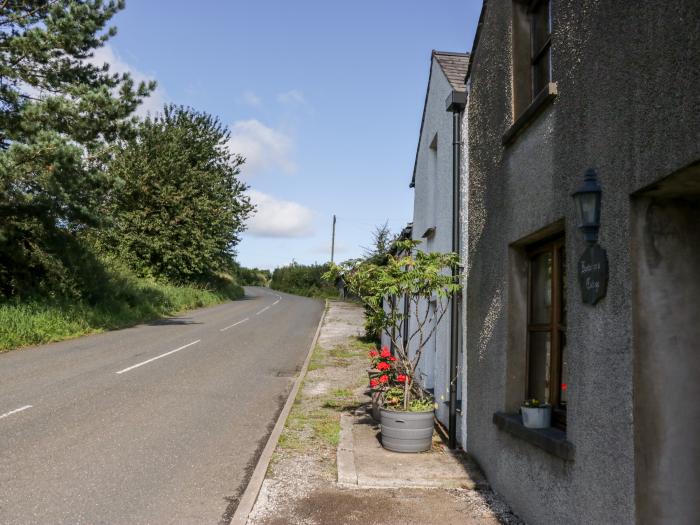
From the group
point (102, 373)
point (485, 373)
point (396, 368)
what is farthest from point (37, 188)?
point (485, 373)

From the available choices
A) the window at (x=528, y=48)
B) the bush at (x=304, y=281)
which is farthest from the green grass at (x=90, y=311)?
the bush at (x=304, y=281)

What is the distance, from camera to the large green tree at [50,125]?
16500 mm

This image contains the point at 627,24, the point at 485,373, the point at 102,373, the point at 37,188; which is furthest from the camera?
the point at 37,188

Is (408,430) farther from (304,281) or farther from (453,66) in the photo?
(304,281)

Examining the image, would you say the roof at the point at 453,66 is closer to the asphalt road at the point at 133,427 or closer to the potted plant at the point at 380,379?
the potted plant at the point at 380,379

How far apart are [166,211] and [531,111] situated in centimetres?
3272

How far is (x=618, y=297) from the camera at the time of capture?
11.8 feet

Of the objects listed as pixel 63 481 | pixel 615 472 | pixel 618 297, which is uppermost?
pixel 618 297

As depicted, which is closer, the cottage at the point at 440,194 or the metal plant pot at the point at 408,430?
the metal plant pot at the point at 408,430

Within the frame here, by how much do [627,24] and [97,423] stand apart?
26.0 feet

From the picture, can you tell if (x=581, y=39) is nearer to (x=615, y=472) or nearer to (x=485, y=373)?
(x=615, y=472)

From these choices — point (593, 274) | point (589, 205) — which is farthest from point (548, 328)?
point (589, 205)

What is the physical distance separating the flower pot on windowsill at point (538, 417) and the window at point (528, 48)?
8.79ft

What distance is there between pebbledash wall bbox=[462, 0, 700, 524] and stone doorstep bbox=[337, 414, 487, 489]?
1199 millimetres
